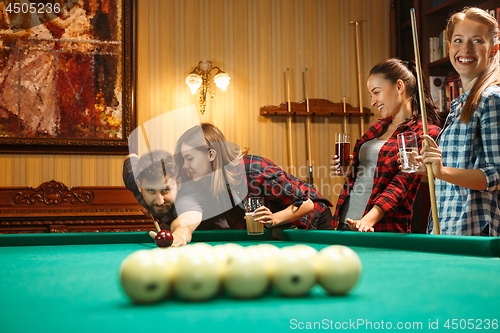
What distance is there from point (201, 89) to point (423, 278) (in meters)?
3.87

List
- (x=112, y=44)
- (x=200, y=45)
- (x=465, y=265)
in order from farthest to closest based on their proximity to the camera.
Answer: (x=200, y=45), (x=112, y=44), (x=465, y=265)

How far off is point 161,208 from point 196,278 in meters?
1.71

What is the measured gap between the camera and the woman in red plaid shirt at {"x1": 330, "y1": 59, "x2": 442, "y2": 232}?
228 centimetres

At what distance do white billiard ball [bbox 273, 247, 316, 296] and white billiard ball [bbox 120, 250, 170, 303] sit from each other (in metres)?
0.19

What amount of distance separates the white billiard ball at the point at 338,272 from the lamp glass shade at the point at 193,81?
3855 millimetres

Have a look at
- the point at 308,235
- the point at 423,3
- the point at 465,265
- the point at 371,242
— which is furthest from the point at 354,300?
the point at 423,3

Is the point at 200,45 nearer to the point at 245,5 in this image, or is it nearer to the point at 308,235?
the point at 245,5

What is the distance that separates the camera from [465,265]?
1.14 metres

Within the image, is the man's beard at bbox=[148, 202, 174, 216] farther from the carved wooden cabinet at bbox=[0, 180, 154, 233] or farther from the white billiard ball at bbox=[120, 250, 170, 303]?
the white billiard ball at bbox=[120, 250, 170, 303]

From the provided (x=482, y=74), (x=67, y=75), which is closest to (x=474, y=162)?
(x=482, y=74)

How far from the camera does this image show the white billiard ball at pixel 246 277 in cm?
77

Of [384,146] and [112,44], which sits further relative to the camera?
[112,44]

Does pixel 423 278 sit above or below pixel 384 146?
below

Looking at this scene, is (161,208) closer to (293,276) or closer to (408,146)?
(408,146)
